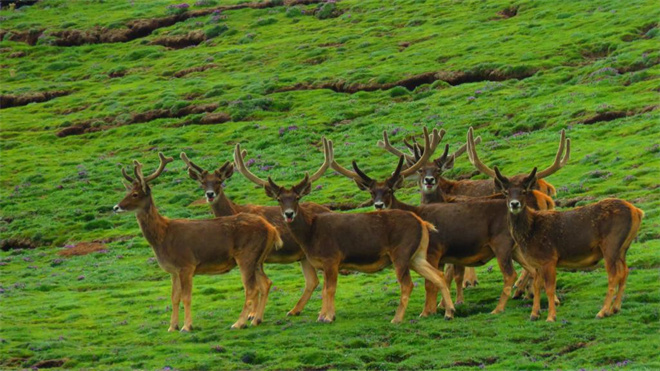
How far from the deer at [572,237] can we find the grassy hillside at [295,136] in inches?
29.2

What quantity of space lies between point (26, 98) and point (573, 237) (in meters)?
72.9

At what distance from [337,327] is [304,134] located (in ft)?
129

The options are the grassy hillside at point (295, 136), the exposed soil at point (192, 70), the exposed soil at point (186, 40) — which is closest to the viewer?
the grassy hillside at point (295, 136)

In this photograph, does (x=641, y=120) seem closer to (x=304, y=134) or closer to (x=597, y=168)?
(x=597, y=168)

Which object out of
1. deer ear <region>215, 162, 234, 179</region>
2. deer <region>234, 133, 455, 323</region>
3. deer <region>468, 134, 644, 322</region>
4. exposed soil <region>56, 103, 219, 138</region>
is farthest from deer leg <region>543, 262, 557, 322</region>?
exposed soil <region>56, 103, 219, 138</region>

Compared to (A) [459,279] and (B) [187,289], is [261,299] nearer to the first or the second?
(B) [187,289]

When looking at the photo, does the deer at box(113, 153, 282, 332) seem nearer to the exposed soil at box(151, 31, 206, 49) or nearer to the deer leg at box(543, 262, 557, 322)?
the deer leg at box(543, 262, 557, 322)

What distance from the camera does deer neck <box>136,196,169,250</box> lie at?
26.4 meters

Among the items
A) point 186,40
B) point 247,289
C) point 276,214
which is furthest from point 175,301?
point 186,40

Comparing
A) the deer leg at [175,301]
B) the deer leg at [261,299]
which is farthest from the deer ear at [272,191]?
the deer leg at [175,301]

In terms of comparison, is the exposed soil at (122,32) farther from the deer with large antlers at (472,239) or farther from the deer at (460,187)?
the deer with large antlers at (472,239)

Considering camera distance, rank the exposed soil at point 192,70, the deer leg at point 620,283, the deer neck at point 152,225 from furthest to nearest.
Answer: the exposed soil at point 192,70, the deer neck at point 152,225, the deer leg at point 620,283

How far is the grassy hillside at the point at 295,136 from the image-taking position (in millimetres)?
23594

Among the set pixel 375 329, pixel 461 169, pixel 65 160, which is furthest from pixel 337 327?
pixel 65 160
